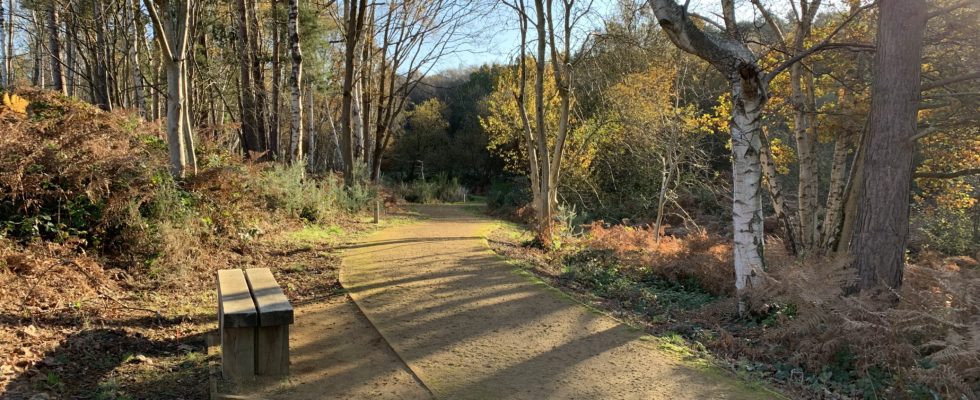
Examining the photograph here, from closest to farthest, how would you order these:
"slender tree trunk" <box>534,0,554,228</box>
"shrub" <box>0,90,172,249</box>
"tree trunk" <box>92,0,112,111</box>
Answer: "shrub" <box>0,90,172,249</box>
"slender tree trunk" <box>534,0,554,228</box>
"tree trunk" <box>92,0,112,111</box>

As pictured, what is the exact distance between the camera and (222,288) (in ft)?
15.7

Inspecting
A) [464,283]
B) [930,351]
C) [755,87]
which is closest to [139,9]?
[464,283]

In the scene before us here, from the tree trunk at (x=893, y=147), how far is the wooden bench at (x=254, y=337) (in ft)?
17.9

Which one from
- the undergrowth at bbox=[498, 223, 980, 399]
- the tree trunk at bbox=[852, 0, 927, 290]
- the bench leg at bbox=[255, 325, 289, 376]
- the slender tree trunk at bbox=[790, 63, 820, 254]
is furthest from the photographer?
the slender tree trunk at bbox=[790, 63, 820, 254]

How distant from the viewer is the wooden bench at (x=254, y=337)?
13.4ft

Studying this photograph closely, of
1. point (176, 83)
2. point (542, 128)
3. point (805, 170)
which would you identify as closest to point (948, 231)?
point (805, 170)

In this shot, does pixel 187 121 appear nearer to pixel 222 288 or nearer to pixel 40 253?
pixel 40 253

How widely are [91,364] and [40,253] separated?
7.16 feet

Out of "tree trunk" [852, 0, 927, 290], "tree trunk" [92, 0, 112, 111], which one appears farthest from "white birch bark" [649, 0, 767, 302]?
"tree trunk" [92, 0, 112, 111]

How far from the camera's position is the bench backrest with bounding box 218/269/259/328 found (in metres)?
4.05

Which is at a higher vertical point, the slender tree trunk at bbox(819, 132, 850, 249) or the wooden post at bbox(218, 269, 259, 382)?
the slender tree trunk at bbox(819, 132, 850, 249)

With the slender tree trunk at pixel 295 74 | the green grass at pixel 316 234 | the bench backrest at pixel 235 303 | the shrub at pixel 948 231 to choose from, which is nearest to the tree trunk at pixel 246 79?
the slender tree trunk at pixel 295 74

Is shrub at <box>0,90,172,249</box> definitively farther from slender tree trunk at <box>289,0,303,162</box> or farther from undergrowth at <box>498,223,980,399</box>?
slender tree trunk at <box>289,0,303,162</box>

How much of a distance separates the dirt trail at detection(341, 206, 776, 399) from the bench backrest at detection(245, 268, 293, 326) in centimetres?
108
